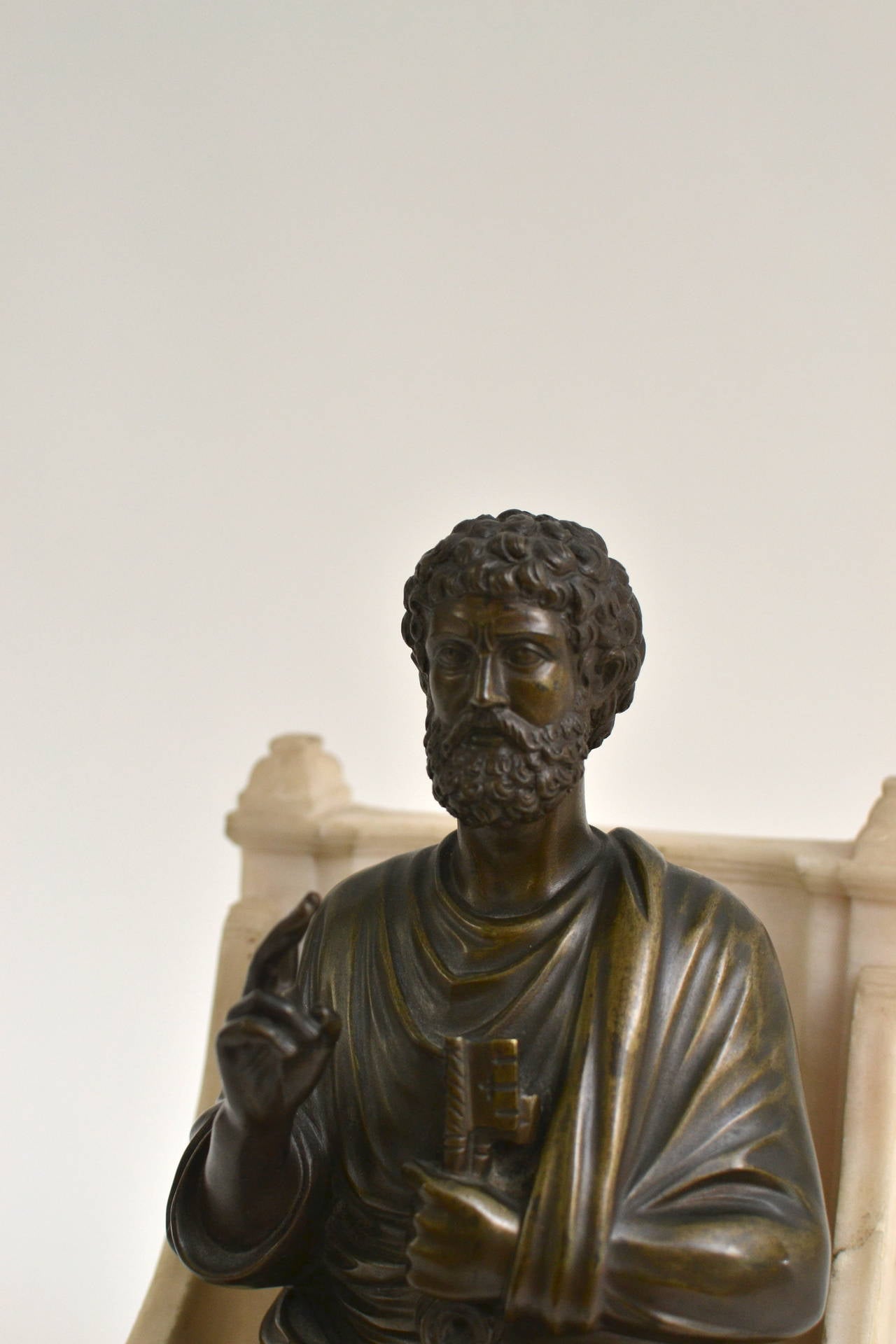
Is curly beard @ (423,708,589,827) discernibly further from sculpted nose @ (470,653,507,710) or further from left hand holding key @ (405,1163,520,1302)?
left hand holding key @ (405,1163,520,1302)

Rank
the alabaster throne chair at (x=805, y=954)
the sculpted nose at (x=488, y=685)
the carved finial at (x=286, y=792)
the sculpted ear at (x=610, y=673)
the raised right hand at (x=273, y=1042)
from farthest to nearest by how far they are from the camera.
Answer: the carved finial at (x=286, y=792)
the alabaster throne chair at (x=805, y=954)
the sculpted ear at (x=610, y=673)
the sculpted nose at (x=488, y=685)
the raised right hand at (x=273, y=1042)

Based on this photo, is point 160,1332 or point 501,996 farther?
point 160,1332

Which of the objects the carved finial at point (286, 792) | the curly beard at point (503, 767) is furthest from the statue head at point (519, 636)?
the carved finial at point (286, 792)

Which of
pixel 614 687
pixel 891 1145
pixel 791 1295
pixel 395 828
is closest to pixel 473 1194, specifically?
pixel 791 1295

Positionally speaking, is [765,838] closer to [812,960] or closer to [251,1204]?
[812,960]

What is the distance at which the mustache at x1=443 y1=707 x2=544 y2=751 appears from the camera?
2264 mm

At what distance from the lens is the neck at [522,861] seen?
2418mm

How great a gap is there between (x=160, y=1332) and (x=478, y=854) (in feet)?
4.11

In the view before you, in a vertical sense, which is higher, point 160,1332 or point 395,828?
point 395,828

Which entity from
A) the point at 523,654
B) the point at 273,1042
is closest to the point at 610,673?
the point at 523,654

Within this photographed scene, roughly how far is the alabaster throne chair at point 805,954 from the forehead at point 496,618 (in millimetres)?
1041

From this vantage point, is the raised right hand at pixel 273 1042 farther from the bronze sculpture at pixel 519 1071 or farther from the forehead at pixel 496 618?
the forehead at pixel 496 618

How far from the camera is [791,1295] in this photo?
217 centimetres

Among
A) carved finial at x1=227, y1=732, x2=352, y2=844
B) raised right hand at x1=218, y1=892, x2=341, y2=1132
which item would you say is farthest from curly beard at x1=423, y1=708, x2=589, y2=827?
carved finial at x1=227, y1=732, x2=352, y2=844
